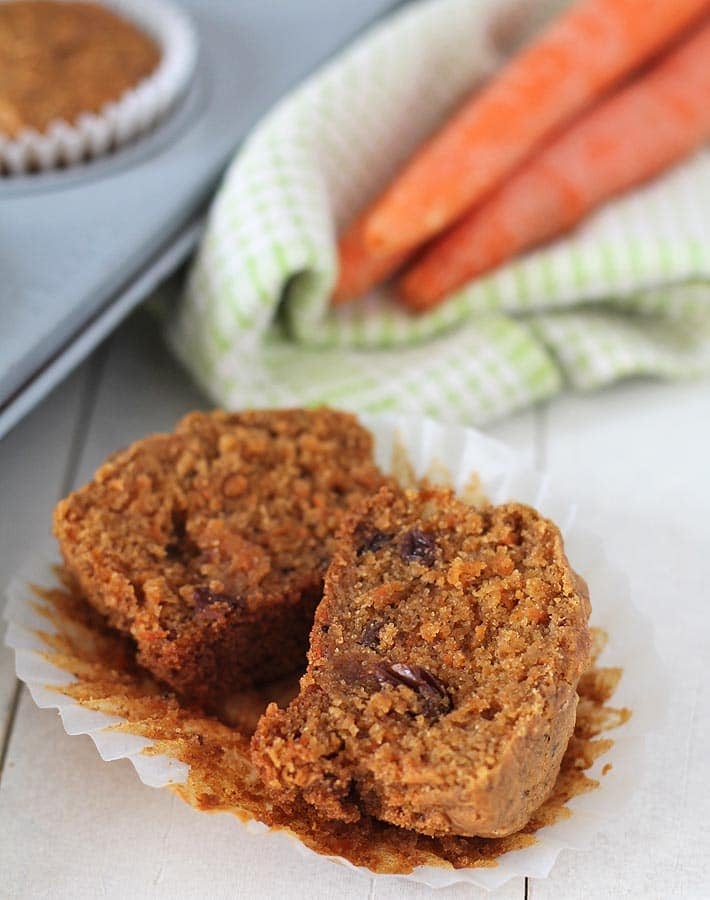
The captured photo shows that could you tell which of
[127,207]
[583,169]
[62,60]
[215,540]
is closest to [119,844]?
[215,540]

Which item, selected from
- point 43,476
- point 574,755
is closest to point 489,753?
point 574,755

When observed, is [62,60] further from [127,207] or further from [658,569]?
[658,569]

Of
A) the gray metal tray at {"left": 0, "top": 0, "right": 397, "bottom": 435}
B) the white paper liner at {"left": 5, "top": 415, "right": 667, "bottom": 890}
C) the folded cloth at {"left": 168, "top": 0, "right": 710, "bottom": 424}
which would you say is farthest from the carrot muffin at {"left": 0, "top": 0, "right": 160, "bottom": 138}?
the white paper liner at {"left": 5, "top": 415, "right": 667, "bottom": 890}

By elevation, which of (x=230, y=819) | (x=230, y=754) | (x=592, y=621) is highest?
(x=230, y=754)

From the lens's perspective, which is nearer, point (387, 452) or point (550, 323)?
point (387, 452)

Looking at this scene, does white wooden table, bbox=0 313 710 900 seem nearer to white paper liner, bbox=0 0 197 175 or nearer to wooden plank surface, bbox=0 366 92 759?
wooden plank surface, bbox=0 366 92 759

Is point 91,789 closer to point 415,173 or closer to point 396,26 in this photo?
point 415,173
